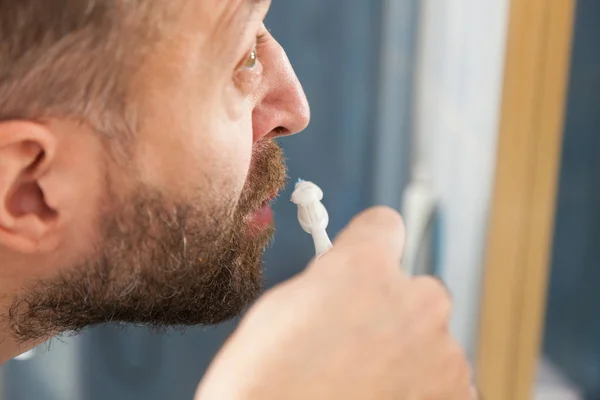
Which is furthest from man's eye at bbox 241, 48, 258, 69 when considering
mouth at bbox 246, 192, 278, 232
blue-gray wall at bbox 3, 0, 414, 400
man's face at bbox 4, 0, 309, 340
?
blue-gray wall at bbox 3, 0, 414, 400

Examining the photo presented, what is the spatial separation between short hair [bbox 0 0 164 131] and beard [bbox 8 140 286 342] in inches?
2.4

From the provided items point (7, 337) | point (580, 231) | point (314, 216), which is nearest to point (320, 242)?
point (314, 216)

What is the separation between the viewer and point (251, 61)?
50 cm

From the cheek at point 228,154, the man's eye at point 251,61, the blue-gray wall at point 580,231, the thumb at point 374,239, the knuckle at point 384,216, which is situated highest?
the man's eye at point 251,61

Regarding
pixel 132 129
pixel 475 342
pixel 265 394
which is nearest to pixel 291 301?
pixel 265 394

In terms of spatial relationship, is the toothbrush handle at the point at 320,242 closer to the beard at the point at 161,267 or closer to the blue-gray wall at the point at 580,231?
the beard at the point at 161,267

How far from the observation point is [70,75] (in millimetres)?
420

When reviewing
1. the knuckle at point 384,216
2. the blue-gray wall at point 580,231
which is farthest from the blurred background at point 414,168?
the knuckle at point 384,216

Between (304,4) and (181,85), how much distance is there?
0.49 metres

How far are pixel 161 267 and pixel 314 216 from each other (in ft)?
0.38

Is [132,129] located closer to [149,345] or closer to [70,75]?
[70,75]

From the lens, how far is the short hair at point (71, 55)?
401 millimetres

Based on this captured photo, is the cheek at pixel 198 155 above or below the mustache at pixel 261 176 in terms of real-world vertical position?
above

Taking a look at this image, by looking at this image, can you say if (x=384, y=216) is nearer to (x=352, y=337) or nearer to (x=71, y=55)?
(x=352, y=337)
